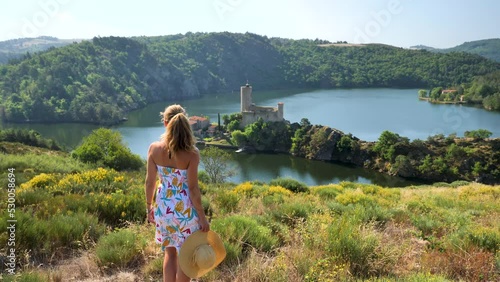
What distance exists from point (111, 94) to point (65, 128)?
93.4 feet

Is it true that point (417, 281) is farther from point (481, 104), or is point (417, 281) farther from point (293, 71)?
point (293, 71)

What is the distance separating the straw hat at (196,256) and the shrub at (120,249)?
1152 millimetres

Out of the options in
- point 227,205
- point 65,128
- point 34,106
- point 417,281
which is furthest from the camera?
point 34,106

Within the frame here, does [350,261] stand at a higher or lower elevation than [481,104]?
higher

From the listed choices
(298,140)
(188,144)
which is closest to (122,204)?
(188,144)

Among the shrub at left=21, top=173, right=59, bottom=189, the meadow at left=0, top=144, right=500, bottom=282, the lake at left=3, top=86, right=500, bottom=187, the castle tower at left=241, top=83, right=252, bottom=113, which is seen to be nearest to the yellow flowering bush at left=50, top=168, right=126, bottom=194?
the shrub at left=21, top=173, right=59, bottom=189

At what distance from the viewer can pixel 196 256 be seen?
2.95 metres

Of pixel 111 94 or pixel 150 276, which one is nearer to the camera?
pixel 150 276

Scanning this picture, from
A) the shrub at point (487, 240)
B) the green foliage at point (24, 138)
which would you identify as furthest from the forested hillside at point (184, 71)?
the shrub at point (487, 240)

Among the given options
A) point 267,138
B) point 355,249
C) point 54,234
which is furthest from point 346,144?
point 54,234

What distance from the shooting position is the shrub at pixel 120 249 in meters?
3.79

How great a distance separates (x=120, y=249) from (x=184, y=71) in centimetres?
13766

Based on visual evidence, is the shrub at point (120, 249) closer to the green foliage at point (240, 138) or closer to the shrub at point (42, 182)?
the shrub at point (42, 182)

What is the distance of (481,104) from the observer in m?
89.8
